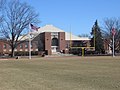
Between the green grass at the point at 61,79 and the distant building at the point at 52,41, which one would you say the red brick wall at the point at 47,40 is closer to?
the distant building at the point at 52,41

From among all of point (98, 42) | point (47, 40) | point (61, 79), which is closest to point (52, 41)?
point (47, 40)

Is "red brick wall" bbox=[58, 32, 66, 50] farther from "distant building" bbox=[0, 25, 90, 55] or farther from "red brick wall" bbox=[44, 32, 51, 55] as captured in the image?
"red brick wall" bbox=[44, 32, 51, 55]

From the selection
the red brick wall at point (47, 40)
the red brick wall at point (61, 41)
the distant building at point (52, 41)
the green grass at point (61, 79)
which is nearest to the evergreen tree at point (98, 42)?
the distant building at point (52, 41)

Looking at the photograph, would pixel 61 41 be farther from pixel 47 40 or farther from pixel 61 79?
pixel 61 79

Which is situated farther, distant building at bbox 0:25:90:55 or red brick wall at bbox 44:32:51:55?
distant building at bbox 0:25:90:55

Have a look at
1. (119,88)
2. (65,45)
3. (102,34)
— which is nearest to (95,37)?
(102,34)

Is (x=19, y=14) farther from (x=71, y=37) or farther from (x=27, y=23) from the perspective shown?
(x=71, y=37)

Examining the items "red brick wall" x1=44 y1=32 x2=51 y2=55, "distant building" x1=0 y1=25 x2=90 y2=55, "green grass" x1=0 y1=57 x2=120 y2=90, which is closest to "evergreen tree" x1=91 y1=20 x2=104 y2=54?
"distant building" x1=0 y1=25 x2=90 y2=55

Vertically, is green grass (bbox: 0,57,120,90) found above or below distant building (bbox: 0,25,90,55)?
below

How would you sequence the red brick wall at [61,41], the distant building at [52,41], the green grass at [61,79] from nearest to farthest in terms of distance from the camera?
the green grass at [61,79]
the distant building at [52,41]
the red brick wall at [61,41]

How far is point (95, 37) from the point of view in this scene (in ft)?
348

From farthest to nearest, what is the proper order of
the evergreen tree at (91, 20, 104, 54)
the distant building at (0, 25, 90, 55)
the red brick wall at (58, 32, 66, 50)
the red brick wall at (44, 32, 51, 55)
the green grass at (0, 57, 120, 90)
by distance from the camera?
the red brick wall at (58, 32, 66, 50) < the distant building at (0, 25, 90, 55) < the red brick wall at (44, 32, 51, 55) < the evergreen tree at (91, 20, 104, 54) < the green grass at (0, 57, 120, 90)

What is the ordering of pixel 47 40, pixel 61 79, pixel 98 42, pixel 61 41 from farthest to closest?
pixel 61 41
pixel 47 40
pixel 98 42
pixel 61 79

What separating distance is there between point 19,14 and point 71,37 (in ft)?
154
